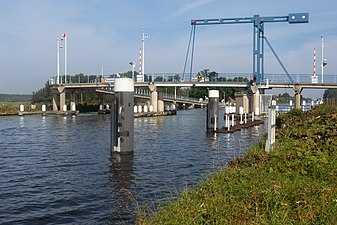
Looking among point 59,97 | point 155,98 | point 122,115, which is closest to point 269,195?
point 122,115

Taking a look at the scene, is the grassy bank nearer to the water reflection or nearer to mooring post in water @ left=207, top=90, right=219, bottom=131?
the water reflection

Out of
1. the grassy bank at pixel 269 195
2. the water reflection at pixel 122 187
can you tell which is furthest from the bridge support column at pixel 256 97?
the grassy bank at pixel 269 195

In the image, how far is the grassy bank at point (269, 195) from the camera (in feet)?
18.9

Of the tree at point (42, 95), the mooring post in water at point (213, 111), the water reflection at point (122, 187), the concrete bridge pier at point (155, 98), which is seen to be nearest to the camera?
the water reflection at point (122, 187)

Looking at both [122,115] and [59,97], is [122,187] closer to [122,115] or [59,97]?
[122,115]

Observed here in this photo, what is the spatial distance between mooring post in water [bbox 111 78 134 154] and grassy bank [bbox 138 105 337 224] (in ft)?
27.8

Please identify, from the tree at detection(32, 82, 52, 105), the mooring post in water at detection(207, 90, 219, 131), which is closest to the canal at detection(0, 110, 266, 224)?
the mooring post in water at detection(207, 90, 219, 131)

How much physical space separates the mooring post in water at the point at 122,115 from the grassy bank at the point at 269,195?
846cm

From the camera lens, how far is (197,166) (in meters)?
15.6

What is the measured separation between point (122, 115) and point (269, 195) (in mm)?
11626

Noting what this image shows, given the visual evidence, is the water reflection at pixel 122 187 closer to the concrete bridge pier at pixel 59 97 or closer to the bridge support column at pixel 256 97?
the bridge support column at pixel 256 97

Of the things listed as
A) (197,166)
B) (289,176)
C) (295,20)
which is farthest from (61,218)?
(295,20)

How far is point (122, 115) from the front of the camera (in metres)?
17.4

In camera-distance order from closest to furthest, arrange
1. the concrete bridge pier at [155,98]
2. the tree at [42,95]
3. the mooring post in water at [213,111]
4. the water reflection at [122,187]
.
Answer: the water reflection at [122,187]
the mooring post in water at [213,111]
the concrete bridge pier at [155,98]
the tree at [42,95]
